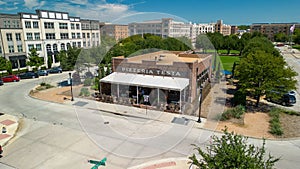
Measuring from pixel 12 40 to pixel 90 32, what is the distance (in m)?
23.3

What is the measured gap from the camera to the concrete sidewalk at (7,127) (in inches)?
558

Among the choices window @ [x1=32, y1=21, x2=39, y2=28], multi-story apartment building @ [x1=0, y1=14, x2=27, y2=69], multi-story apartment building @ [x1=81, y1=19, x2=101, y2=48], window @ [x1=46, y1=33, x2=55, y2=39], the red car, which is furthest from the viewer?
multi-story apartment building @ [x1=81, y1=19, x2=101, y2=48]

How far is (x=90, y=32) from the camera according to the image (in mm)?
60656

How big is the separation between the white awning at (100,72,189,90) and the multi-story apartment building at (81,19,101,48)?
38148mm

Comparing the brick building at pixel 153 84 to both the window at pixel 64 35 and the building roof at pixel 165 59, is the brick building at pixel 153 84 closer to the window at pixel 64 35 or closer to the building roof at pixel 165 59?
the building roof at pixel 165 59

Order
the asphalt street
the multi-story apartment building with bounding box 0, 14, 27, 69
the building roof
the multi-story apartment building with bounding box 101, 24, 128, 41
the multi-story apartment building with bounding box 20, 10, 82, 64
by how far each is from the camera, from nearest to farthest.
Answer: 1. the asphalt street
2. the multi-story apartment building with bounding box 101, 24, 128, 41
3. the building roof
4. the multi-story apartment building with bounding box 0, 14, 27, 69
5. the multi-story apartment building with bounding box 20, 10, 82, 64

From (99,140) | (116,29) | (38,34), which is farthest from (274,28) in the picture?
(99,140)

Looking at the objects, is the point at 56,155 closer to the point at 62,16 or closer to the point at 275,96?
the point at 275,96

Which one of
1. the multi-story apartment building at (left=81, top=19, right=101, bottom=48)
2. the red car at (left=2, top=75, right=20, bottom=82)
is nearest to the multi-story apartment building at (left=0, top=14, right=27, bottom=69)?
the red car at (left=2, top=75, right=20, bottom=82)

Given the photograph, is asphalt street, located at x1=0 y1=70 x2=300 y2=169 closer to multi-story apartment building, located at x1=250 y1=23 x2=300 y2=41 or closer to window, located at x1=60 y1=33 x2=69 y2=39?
window, located at x1=60 y1=33 x2=69 y2=39

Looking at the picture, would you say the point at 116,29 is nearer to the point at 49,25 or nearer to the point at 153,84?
the point at 153,84

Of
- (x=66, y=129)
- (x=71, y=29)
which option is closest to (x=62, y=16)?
(x=71, y=29)

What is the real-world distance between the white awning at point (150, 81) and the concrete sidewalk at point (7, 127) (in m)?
8.66

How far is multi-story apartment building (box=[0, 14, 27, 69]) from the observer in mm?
38875
